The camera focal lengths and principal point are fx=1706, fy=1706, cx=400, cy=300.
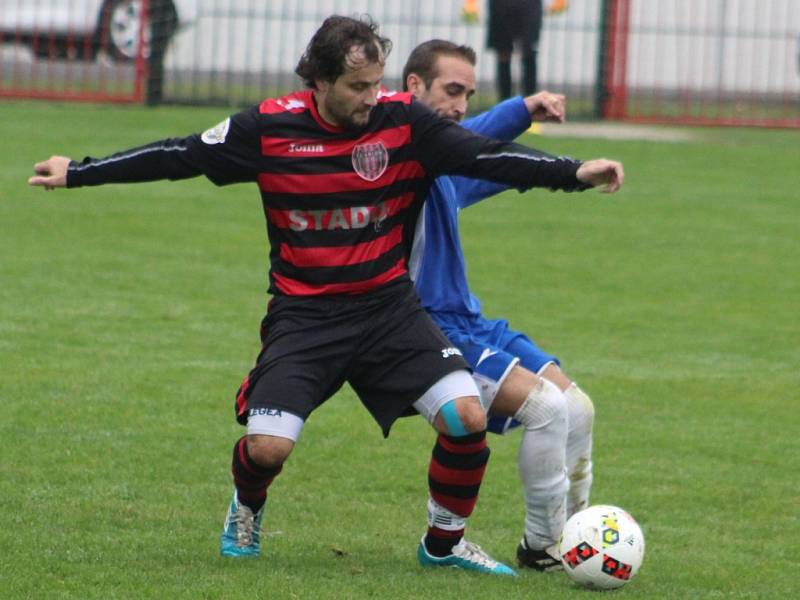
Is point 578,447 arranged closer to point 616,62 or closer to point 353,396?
point 353,396

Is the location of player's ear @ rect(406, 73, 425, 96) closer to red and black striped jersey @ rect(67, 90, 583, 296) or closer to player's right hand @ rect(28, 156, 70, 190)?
red and black striped jersey @ rect(67, 90, 583, 296)

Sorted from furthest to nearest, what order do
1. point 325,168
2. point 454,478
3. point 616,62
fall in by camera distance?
point 616,62
point 454,478
point 325,168

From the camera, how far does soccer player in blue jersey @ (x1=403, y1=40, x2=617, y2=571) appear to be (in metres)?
5.64

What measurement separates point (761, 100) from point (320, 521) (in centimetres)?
1628

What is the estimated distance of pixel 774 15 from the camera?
2227 centimetres

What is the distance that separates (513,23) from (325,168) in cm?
1338

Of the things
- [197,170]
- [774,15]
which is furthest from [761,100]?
[197,170]

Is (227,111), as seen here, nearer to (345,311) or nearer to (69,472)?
(69,472)

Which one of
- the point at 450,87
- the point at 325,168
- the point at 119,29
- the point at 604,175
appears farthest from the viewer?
the point at 119,29

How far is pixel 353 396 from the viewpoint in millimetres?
8492

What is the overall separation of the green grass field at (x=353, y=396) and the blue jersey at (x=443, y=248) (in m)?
0.89

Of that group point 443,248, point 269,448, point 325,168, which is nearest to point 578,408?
point 443,248

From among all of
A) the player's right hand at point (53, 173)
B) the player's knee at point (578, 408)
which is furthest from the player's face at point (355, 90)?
the player's knee at point (578, 408)

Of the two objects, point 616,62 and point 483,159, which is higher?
point 616,62
